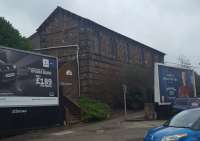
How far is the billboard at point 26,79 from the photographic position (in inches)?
861

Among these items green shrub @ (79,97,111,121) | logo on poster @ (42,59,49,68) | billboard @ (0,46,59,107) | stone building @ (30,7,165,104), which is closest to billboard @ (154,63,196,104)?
green shrub @ (79,97,111,121)

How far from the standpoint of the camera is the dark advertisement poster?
32625 millimetres

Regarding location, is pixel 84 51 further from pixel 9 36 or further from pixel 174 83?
pixel 174 83

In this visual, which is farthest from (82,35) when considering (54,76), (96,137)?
(96,137)

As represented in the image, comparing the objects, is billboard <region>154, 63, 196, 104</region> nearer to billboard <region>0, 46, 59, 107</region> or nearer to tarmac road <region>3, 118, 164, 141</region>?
tarmac road <region>3, 118, 164, 141</region>

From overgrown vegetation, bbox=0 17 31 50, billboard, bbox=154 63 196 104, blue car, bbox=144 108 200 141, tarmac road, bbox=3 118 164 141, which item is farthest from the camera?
billboard, bbox=154 63 196 104

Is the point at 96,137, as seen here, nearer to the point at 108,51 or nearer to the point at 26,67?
the point at 26,67

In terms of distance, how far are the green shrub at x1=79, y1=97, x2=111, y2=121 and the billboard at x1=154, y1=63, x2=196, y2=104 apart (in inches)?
152

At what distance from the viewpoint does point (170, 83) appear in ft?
111

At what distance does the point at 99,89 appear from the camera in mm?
36250

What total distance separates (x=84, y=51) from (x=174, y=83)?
7821mm

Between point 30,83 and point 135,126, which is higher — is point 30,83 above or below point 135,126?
above

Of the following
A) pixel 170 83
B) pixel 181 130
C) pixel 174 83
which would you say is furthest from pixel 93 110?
pixel 181 130

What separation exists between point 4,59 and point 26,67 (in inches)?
68.4
